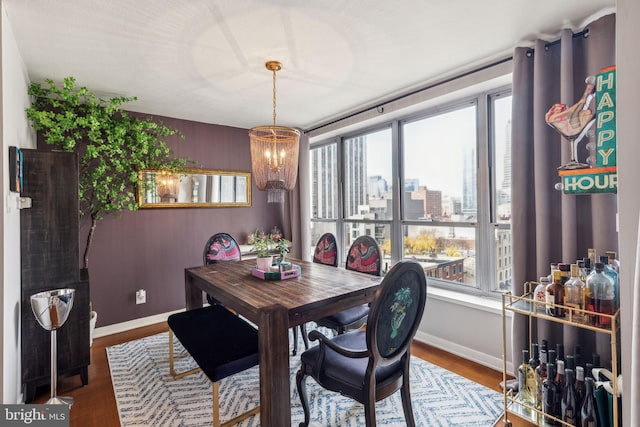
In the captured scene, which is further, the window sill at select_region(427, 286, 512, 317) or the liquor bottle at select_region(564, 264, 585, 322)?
the window sill at select_region(427, 286, 512, 317)

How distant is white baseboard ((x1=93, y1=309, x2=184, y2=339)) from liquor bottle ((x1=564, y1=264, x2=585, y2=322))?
3916 millimetres

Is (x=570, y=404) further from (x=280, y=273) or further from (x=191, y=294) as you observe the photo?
(x=191, y=294)

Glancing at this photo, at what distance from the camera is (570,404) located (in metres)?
1.68

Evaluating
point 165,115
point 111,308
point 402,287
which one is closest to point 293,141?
point 402,287

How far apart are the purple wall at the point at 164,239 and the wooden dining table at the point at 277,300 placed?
1235 mm

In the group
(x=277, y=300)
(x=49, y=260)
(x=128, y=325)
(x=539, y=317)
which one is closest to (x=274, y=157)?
(x=277, y=300)

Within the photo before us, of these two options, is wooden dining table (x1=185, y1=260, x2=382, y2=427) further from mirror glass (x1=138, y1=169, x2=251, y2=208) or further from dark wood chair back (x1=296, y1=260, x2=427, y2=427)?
mirror glass (x1=138, y1=169, x2=251, y2=208)

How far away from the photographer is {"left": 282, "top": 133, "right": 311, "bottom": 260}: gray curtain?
4.44 meters

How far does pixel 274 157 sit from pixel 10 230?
5.39 feet

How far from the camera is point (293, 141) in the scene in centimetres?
245

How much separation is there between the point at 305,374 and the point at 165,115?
11.2 feet

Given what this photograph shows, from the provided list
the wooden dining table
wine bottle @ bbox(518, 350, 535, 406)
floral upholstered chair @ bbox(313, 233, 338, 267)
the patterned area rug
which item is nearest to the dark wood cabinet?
the patterned area rug

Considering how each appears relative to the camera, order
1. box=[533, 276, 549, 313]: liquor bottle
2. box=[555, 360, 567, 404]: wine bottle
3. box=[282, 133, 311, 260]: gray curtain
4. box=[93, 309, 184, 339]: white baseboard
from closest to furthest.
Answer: box=[555, 360, 567, 404]: wine bottle < box=[533, 276, 549, 313]: liquor bottle < box=[93, 309, 184, 339]: white baseboard < box=[282, 133, 311, 260]: gray curtain

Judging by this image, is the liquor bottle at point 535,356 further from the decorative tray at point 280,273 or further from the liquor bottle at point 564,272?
the decorative tray at point 280,273
